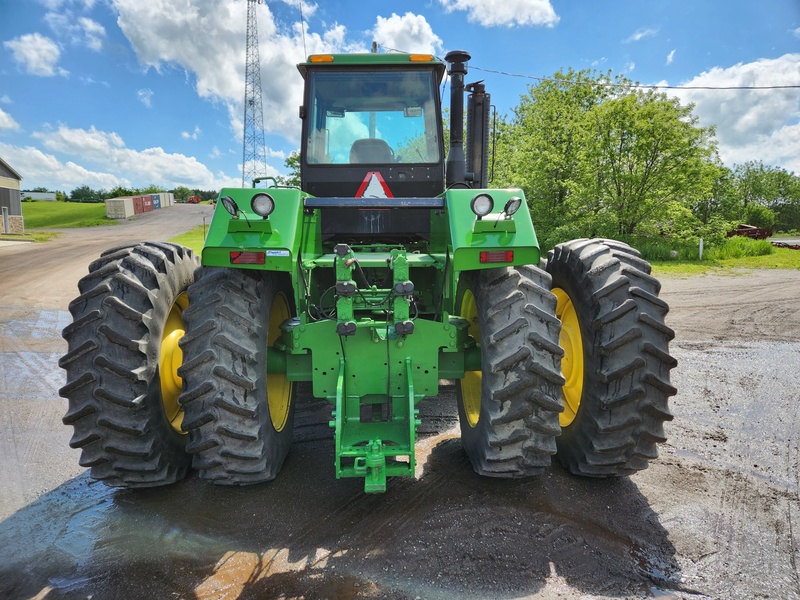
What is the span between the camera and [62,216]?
47531mm

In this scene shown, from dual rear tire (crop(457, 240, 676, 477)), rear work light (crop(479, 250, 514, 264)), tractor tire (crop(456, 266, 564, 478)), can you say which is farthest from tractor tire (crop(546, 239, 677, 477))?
rear work light (crop(479, 250, 514, 264))

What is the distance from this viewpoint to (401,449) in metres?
3.28

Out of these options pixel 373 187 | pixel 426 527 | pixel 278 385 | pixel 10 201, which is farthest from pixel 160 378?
pixel 10 201

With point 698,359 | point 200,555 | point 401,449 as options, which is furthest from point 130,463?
point 698,359

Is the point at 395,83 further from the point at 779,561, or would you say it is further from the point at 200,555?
the point at 779,561

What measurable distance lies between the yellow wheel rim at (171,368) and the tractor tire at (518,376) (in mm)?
2211

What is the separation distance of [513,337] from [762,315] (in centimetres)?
923

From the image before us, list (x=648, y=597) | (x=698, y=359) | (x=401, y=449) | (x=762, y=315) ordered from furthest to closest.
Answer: (x=762, y=315), (x=698, y=359), (x=401, y=449), (x=648, y=597)

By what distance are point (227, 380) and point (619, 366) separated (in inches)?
98.8

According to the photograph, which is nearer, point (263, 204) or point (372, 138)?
point (263, 204)

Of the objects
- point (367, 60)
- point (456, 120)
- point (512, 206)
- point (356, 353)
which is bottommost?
point (356, 353)

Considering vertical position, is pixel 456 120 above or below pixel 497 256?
above

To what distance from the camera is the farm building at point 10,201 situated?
102 feet

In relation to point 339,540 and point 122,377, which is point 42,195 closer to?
point 122,377
